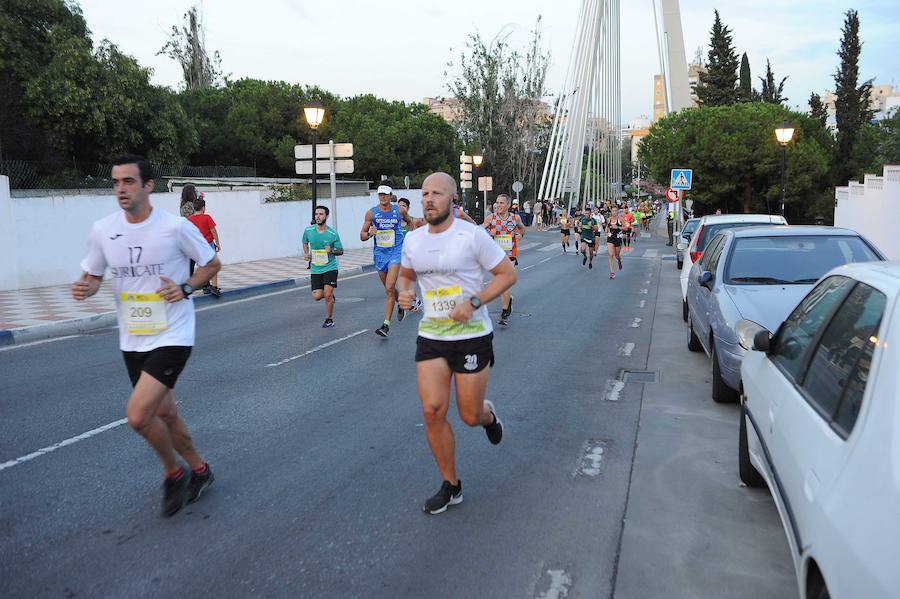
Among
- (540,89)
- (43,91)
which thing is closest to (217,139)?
(43,91)

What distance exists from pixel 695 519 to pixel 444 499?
4.53 feet

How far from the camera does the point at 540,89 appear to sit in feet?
185

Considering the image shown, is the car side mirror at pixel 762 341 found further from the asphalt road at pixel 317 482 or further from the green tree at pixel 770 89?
the green tree at pixel 770 89

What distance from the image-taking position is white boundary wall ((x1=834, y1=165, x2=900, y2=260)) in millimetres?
21964

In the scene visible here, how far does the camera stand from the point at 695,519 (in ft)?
14.6

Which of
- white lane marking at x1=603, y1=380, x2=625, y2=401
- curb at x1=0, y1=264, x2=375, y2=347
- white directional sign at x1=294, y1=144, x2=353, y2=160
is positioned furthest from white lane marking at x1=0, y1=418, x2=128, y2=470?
white directional sign at x1=294, y1=144, x2=353, y2=160

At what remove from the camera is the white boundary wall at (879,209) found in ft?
72.1

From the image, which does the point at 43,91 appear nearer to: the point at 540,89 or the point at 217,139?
the point at 217,139

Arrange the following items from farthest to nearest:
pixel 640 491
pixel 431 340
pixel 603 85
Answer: pixel 603 85
pixel 640 491
pixel 431 340

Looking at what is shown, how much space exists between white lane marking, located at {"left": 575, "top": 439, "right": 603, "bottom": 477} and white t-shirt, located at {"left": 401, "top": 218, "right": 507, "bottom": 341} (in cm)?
133

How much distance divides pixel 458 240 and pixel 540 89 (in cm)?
5399

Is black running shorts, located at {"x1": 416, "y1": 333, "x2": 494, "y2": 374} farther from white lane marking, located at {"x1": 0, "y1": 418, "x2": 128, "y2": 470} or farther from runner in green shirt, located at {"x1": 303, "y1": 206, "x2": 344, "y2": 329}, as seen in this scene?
runner in green shirt, located at {"x1": 303, "y1": 206, "x2": 344, "y2": 329}

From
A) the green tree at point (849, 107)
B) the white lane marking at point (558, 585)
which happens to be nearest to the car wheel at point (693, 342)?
the white lane marking at point (558, 585)

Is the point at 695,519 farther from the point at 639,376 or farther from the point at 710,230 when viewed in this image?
the point at 710,230
